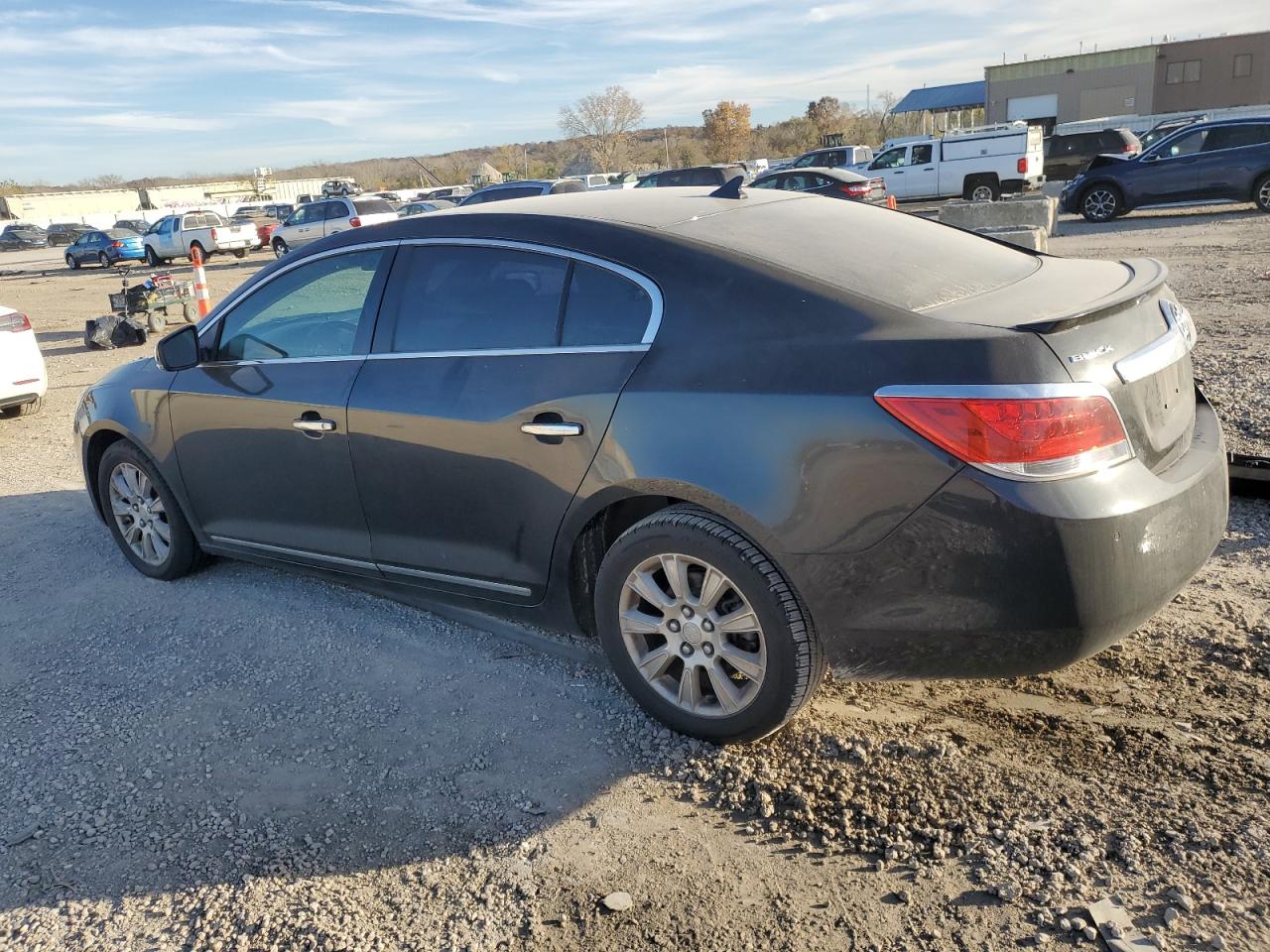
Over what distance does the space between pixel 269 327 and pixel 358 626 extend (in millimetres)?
1357

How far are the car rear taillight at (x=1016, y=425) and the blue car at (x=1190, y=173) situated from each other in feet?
65.5

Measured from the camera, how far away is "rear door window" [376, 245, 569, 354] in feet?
11.3

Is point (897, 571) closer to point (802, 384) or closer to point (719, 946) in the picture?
point (802, 384)

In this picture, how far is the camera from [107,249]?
35.2 metres

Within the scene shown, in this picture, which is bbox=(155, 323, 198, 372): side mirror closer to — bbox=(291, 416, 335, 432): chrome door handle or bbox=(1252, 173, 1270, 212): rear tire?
bbox=(291, 416, 335, 432): chrome door handle

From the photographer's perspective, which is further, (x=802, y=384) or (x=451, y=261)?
(x=451, y=261)

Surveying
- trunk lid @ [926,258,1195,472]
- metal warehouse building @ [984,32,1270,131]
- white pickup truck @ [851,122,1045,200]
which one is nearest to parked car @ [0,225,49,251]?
white pickup truck @ [851,122,1045,200]

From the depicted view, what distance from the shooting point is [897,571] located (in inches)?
108

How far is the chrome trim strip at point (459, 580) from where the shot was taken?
142 inches

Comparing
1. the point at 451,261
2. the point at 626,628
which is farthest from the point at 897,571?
the point at 451,261

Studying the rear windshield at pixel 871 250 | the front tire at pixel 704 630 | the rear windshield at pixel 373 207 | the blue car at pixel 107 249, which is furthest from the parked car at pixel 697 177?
the blue car at pixel 107 249

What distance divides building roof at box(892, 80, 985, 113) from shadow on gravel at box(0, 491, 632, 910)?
80322mm

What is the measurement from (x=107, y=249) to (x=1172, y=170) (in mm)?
32946

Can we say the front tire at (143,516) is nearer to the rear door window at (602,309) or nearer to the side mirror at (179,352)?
the side mirror at (179,352)
